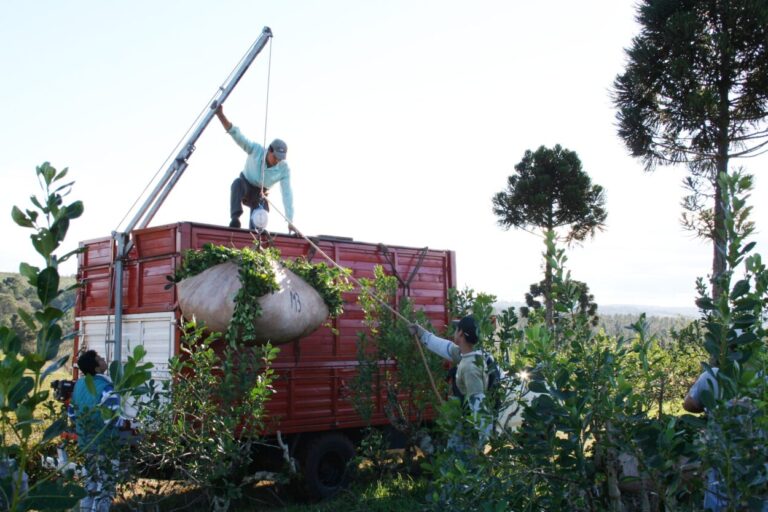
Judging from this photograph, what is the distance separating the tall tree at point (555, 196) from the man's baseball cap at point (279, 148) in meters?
12.8

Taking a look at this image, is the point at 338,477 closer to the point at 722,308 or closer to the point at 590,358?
Answer: the point at 590,358

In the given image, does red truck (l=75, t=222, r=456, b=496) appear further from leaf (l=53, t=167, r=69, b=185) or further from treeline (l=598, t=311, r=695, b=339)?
leaf (l=53, t=167, r=69, b=185)

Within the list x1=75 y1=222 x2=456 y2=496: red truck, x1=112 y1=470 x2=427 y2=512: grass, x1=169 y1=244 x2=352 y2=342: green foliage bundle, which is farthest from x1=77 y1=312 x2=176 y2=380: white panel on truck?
x1=112 y1=470 x2=427 y2=512: grass

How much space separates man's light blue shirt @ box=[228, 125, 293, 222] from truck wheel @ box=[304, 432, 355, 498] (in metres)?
2.63

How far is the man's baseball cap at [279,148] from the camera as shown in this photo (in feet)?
27.7

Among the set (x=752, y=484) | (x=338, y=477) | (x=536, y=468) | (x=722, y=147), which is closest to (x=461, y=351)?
(x=338, y=477)

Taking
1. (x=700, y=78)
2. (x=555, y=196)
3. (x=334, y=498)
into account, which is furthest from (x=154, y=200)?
(x=555, y=196)

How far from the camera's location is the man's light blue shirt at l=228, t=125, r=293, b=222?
8.28m

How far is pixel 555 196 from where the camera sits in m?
20.6

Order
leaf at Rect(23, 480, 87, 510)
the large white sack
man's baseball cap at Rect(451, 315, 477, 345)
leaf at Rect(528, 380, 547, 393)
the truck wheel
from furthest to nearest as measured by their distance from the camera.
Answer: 1. the truck wheel
2. the large white sack
3. man's baseball cap at Rect(451, 315, 477, 345)
4. leaf at Rect(528, 380, 547, 393)
5. leaf at Rect(23, 480, 87, 510)

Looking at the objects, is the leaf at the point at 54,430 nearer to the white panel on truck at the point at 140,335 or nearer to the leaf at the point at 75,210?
the leaf at the point at 75,210

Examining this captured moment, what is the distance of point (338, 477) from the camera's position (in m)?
8.02

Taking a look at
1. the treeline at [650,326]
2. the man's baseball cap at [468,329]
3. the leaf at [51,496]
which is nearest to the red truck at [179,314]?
the man's baseball cap at [468,329]

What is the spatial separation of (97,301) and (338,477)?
343 cm
